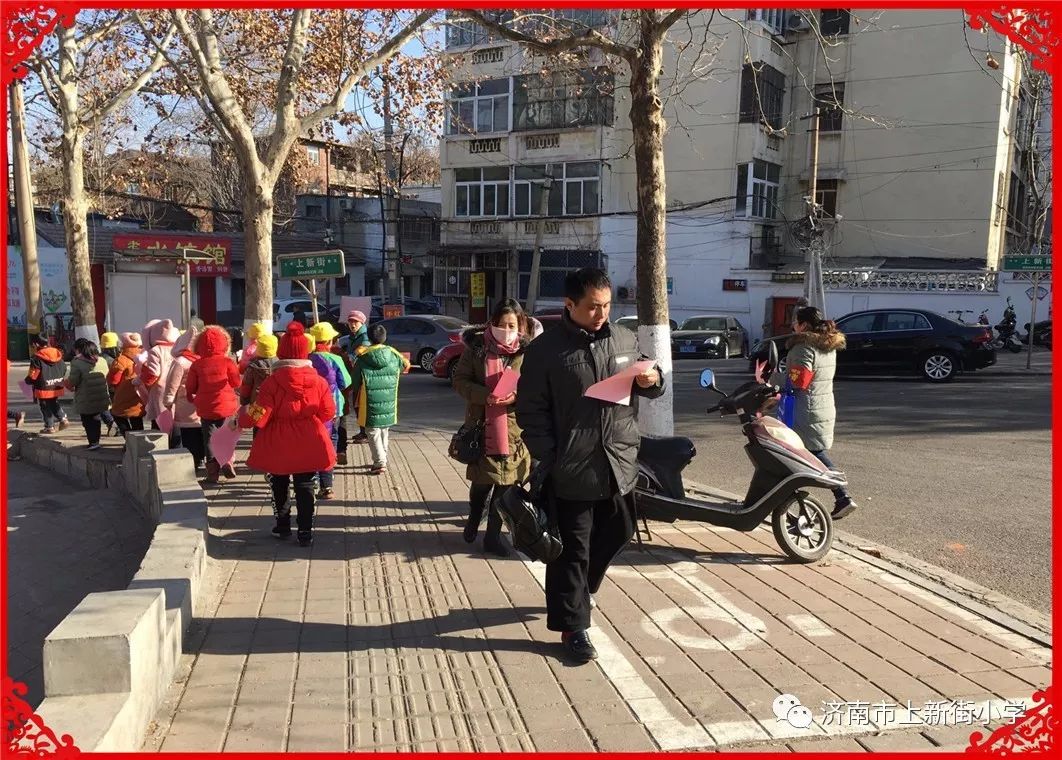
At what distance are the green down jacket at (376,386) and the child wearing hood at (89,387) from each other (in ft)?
13.1

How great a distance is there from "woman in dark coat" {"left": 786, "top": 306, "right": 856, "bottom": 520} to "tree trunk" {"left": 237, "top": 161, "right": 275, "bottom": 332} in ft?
20.7

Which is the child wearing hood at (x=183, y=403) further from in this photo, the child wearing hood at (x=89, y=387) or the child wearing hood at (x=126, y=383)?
the child wearing hood at (x=89, y=387)

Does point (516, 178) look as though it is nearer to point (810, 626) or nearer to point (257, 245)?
point (257, 245)

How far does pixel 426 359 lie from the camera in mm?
20016

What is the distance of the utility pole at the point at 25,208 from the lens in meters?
15.0

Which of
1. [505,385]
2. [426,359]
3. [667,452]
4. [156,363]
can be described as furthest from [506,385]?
[426,359]

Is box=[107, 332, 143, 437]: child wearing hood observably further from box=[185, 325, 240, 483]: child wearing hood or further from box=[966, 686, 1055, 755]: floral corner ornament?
box=[966, 686, 1055, 755]: floral corner ornament

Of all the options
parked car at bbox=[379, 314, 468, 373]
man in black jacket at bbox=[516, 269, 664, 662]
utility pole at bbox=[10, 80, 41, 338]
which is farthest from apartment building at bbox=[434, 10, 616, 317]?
man in black jacket at bbox=[516, 269, 664, 662]

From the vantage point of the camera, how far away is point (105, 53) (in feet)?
48.6

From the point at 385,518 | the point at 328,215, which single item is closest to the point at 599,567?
the point at 385,518

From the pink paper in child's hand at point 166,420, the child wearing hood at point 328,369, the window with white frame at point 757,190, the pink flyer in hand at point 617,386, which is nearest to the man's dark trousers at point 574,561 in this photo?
the pink flyer in hand at point 617,386

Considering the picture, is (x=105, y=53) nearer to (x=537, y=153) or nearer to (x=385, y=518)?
(x=385, y=518)

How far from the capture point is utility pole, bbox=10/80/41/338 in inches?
589

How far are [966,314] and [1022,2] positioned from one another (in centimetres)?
2289
